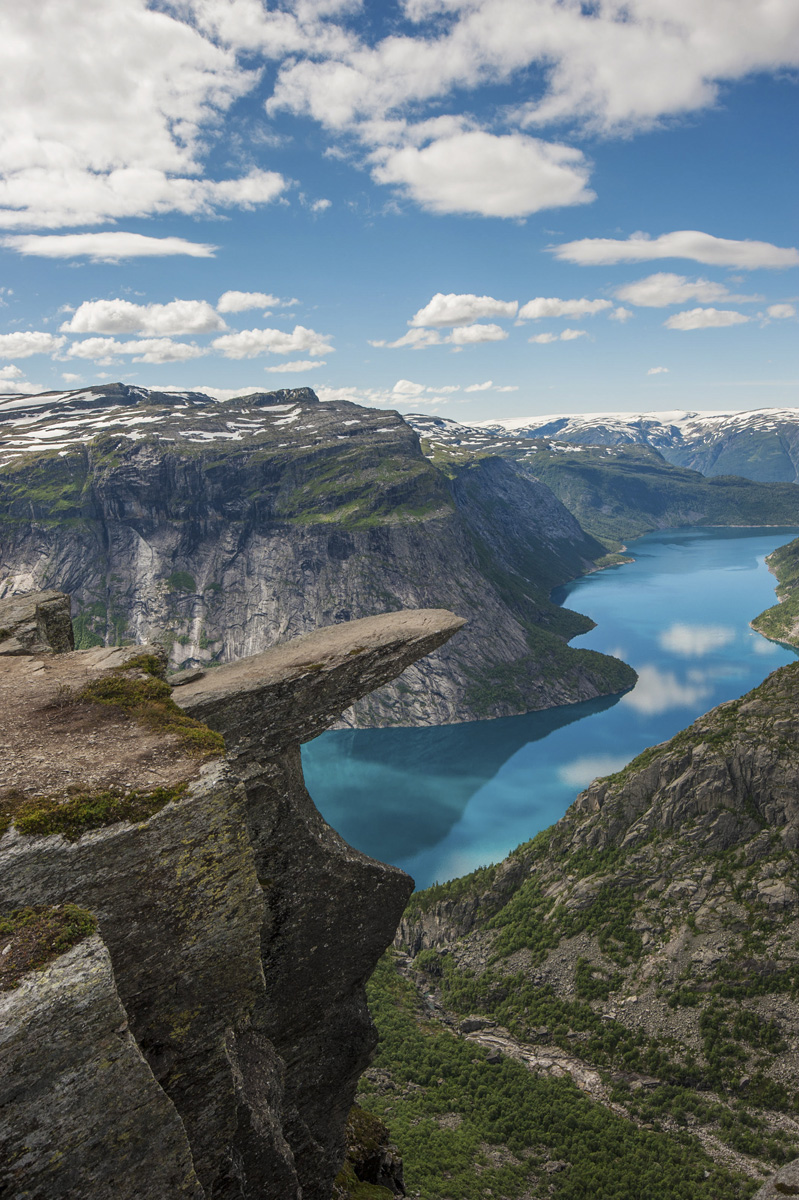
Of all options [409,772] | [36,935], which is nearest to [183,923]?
[36,935]

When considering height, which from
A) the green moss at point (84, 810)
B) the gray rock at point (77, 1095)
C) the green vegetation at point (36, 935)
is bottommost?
the gray rock at point (77, 1095)

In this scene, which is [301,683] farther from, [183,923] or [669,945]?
[669,945]

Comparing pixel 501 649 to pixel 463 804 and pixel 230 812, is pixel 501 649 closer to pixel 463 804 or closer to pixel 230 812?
pixel 463 804

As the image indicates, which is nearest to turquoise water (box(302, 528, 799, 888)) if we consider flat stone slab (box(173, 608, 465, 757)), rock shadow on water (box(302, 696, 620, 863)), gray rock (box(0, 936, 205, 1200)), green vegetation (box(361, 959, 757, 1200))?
rock shadow on water (box(302, 696, 620, 863))

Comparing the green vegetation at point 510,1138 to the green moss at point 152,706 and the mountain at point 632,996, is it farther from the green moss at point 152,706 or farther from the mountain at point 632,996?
the green moss at point 152,706

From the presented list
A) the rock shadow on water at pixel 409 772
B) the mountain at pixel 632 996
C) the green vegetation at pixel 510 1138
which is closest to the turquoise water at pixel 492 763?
the rock shadow on water at pixel 409 772

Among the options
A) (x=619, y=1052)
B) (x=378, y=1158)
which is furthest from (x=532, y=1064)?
(x=378, y=1158)
